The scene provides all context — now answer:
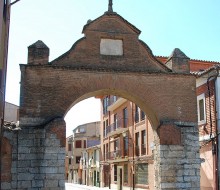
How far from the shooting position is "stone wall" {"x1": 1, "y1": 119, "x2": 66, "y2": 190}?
13367 mm

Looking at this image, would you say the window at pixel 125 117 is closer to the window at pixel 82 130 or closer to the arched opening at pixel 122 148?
the arched opening at pixel 122 148

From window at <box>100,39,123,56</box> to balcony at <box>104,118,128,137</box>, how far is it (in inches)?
688

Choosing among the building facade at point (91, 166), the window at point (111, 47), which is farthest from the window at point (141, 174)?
the building facade at point (91, 166)

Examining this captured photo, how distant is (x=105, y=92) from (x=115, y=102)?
64.6ft

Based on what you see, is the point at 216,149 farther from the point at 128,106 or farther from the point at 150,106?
the point at 128,106

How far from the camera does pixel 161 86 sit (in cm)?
1527

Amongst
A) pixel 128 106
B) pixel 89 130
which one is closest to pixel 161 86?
pixel 128 106

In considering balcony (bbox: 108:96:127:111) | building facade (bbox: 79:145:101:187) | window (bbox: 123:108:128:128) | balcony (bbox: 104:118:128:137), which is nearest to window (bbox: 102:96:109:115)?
balcony (bbox: 108:96:127:111)

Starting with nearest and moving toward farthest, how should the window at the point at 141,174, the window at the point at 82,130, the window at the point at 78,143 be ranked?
the window at the point at 141,174 → the window at the point at 78,143 → the window at the point at 82,130

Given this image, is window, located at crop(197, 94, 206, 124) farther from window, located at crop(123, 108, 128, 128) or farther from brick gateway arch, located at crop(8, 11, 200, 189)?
window, located at crop(123, 108, 128, 128)

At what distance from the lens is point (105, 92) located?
15367mm

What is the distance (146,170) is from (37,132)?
14.0 m

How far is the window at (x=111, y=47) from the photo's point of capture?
15195mm

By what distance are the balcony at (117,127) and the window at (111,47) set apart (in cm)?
1748
